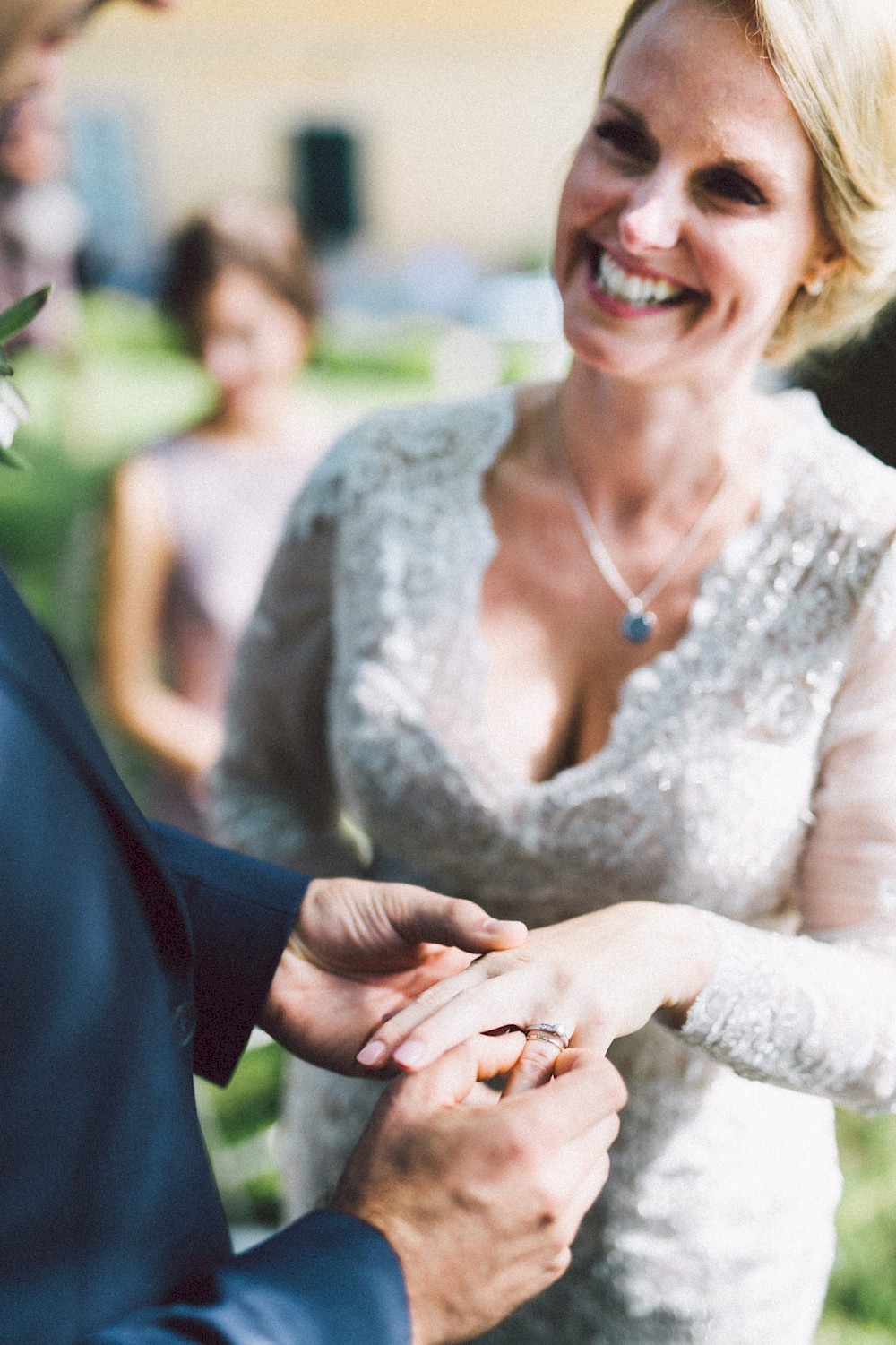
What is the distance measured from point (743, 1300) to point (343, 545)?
3.94ft

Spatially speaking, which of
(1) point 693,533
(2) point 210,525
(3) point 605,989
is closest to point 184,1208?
(3) point 605,989

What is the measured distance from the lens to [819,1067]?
4.81ft

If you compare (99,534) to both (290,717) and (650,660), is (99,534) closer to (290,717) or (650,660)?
(290,717)

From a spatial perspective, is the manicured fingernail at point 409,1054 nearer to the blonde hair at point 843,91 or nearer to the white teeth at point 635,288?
the white teeth at point 635,288

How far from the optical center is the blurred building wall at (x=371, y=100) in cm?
1009

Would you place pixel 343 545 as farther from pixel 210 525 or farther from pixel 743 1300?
pixel 210 525

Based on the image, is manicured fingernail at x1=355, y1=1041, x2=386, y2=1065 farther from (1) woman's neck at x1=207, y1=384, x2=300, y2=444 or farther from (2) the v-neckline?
(1) woman's neck at x1=207, y1=384, x2=300, y2=444

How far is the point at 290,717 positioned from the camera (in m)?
1.94

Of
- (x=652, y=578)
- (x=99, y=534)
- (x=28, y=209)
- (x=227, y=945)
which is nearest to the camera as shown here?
(x=227, y=945)

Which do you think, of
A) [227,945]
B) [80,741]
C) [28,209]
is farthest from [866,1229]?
[28,209]

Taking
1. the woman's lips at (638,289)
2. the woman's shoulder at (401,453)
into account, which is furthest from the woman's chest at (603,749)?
the woman's lips at (638,289)

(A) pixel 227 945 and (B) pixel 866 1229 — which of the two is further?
(B) pixel 866 1229

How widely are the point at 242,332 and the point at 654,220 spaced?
202 centimetres

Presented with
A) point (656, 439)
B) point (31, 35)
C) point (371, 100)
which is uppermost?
point (31, 35)
